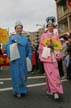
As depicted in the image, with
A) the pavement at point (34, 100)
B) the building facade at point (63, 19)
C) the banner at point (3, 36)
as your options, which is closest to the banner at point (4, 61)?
the banner at point (3, 36)

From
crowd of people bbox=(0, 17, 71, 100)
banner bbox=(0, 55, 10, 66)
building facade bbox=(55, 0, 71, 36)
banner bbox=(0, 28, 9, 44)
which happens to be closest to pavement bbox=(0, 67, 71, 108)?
crowd of people bbox=(0, 17, 71, 100)

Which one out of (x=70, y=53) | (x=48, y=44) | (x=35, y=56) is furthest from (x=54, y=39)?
(x=35, y=56)

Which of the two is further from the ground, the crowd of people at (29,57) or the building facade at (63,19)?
the building facade at (63,19)

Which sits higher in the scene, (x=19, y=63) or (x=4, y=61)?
(x=19, y=63)

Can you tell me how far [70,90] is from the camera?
10633 millimetres

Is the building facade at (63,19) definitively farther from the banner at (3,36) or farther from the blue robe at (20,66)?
the blue robe at (20,66)

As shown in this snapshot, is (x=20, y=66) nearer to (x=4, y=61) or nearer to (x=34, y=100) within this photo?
(x=34, y=100)

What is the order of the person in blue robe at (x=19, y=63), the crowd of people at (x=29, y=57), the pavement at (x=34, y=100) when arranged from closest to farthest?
the pavement at (x=34, y=100) → the crowd of people at (x=29, y=57) → the person in blue robe at (x=19, y=63)

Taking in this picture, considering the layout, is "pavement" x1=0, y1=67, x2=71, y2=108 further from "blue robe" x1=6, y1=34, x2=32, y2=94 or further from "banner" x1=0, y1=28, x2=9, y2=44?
"banner" x1=0, y1=28, x2=9, y2=44

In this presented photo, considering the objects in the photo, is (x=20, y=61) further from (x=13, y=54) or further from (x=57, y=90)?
(x=57, y=90)

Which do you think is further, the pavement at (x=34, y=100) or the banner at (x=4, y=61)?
the banner at (x=4, y=61)

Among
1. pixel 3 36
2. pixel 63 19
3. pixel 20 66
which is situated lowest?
pixel 20 66

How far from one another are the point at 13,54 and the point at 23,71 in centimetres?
51

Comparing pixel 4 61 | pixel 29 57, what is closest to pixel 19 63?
pixel 29 57
